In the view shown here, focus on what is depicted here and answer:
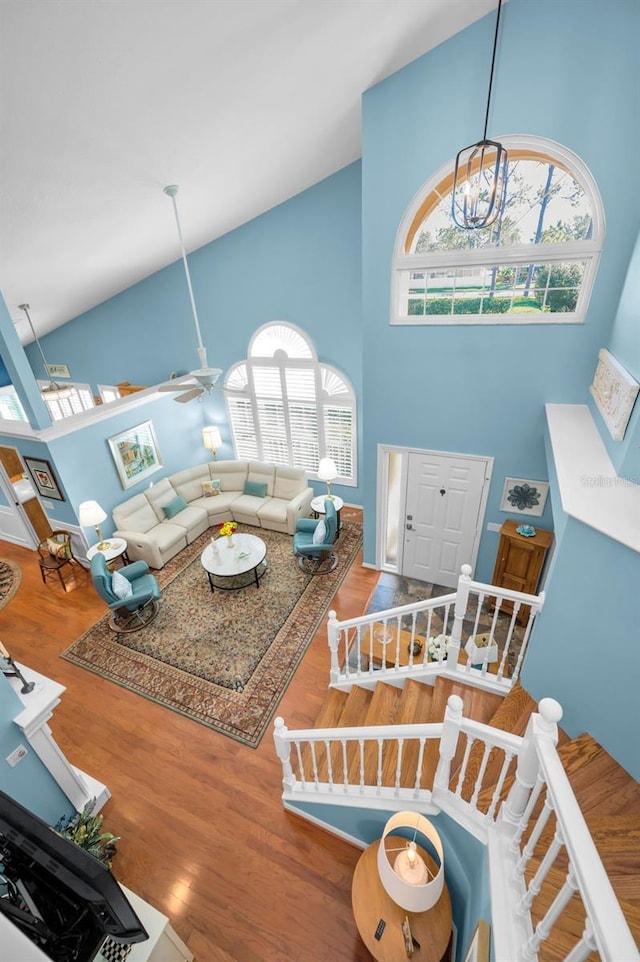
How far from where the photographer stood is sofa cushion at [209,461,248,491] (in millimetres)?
7598

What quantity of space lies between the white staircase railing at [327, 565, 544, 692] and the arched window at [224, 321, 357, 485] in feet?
10.4

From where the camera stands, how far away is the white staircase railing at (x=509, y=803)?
1143mm

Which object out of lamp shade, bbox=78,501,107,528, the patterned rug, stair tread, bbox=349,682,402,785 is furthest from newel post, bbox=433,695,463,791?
the patterned rug

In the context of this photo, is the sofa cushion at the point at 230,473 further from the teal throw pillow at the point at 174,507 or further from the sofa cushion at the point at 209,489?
the teal throw pillow at the point at 174,507

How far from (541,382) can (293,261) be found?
13.6ft

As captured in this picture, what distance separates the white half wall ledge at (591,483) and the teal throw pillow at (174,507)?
5.67 m

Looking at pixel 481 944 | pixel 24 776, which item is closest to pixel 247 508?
pixel 24 776

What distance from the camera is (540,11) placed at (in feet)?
10.2

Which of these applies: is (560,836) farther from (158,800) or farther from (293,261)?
(293,261)

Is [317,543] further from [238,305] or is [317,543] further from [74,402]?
[74,402]

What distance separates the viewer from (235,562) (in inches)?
221

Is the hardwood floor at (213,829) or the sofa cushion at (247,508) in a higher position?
the sofa cushion at (247,508)

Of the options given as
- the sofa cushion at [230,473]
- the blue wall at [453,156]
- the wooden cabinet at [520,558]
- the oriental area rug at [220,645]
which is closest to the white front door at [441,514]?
the blue wall at [453,156]

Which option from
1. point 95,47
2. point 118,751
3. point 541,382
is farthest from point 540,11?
point 118,751
